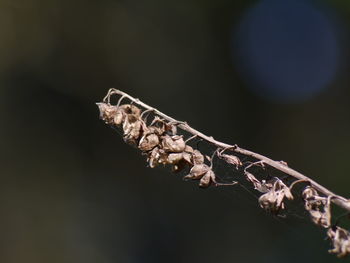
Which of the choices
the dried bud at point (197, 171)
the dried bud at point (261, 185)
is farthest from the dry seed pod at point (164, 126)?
the dried bud at point (261, 185)

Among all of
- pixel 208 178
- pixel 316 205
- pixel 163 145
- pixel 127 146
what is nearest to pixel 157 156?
Result: pixel 163 145

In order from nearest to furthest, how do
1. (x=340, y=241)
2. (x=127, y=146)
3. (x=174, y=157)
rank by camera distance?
(x=340, y=241) < (x=174, y=157) < (x=127, y=146)

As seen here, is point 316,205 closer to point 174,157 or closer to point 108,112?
point 174,157

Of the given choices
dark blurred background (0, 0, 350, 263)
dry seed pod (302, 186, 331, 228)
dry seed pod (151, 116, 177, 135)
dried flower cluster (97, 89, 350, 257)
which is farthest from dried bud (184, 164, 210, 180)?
dark blurred background (0, 0, 350, 263)

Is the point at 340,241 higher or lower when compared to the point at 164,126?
lower

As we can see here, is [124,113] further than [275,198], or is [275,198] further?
[124,113]

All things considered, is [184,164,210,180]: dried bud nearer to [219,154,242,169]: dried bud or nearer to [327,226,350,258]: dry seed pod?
[219,154,242,169]: dried bud

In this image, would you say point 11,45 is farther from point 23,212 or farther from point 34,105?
point 23,212
